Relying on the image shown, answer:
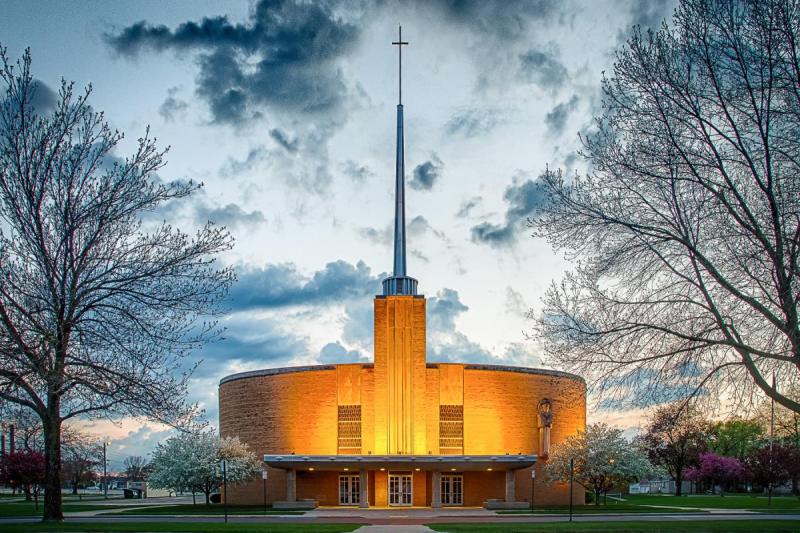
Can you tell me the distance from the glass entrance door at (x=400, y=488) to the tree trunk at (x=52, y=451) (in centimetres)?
2895

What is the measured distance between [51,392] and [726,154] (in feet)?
62.0

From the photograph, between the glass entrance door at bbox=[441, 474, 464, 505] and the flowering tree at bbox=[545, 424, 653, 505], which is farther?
the glass entrance door at bbox=[441, 474, 464, 505]

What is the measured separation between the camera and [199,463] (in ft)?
160

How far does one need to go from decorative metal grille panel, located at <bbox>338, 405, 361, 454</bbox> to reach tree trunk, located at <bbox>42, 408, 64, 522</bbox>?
2804cm

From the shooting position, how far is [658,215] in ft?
62.2

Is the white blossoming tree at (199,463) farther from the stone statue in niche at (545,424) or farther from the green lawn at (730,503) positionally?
the green lawn at (730,503)

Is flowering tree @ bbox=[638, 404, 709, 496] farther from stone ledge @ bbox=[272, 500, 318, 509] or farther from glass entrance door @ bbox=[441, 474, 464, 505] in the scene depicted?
stone ledge @ bbox=[272, 500, 318, 509]

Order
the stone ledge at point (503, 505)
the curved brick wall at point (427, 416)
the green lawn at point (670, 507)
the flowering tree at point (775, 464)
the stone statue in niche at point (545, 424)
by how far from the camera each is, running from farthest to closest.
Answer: the flowering tree at point (775, 464)
the stone statue in niche at point (545, 424)
the curved brick wall at point (427, 416)
the stone ledge at point (503, 505)
the green lawn at point (670, 507)

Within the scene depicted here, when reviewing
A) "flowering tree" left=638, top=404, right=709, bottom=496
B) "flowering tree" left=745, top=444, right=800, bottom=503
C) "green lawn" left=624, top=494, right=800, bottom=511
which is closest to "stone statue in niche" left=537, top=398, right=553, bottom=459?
"green lawn" left=624, top=494, right=800, bottom=511

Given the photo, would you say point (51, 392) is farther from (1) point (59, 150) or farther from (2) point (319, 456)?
(2) point (319, 456)

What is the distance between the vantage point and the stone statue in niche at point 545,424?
53344 mm

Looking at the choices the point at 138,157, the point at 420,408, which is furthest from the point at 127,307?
the point at 420,408

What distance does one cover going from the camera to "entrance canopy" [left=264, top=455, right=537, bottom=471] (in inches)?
1877

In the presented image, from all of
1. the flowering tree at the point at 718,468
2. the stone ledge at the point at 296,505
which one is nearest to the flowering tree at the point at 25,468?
the stone ledge at the point at 296,505
